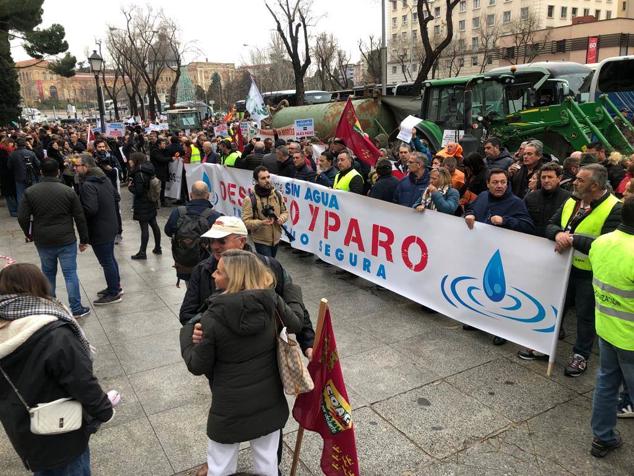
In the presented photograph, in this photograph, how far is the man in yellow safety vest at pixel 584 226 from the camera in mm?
3838

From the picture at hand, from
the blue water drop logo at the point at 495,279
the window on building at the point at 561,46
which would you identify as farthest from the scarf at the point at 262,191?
the window on building at the point at 561,46

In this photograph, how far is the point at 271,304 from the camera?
92.7 inches

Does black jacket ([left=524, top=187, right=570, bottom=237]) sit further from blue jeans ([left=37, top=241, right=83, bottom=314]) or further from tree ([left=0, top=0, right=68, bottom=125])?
tree ([left=0, top=0, right=68, bottom=125])

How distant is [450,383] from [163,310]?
11.5ft

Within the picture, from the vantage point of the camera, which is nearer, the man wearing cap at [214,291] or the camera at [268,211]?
the man wearing cap at [214,291]

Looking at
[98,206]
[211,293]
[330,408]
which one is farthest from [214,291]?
[98,206]

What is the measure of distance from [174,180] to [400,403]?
10.2 m

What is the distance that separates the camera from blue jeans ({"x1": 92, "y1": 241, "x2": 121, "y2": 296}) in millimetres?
6266

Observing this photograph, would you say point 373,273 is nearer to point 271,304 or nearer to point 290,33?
point 271,304

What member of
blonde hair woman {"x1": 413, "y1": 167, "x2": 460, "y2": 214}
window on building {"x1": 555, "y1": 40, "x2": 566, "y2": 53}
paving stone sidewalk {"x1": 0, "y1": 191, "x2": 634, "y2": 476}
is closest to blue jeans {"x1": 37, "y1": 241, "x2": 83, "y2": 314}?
paving stone sidewalk {"x1": 0, "y1": 191, "x2": 634, "y2": 476}

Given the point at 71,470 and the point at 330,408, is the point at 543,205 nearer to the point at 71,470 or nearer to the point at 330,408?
the point at 330,408

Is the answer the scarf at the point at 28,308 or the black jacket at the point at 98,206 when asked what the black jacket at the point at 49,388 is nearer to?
the scarf at the point at 28,308

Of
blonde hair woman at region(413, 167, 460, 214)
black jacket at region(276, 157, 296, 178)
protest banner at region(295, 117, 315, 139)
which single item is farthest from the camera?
protest banner at region(295, 117, 315, 139)

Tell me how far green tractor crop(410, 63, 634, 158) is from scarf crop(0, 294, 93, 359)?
33.5 ft
